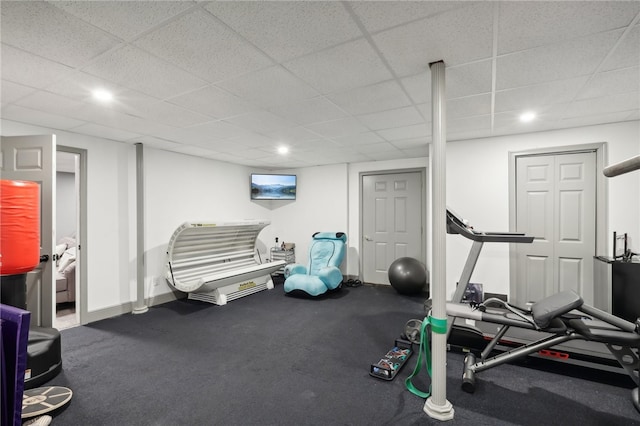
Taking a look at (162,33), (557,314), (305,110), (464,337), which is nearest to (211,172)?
(305,110)

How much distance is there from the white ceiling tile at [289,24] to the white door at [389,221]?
4.28 meters

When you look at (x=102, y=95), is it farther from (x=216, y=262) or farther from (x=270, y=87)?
(x=216, y=262)

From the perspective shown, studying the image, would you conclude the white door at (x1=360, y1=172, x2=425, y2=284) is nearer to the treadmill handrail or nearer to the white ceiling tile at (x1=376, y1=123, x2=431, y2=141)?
the white ceiling tile at (x1=376, y1=123, x2=431, y2=141)

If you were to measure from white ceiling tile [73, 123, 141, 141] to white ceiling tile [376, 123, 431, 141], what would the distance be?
3.31m

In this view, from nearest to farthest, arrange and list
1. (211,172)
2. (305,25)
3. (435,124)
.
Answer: (305,25) → (435,124) → (211,172)

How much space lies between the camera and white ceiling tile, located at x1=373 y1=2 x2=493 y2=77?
1678 mm

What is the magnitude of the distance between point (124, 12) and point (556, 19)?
7.71ft

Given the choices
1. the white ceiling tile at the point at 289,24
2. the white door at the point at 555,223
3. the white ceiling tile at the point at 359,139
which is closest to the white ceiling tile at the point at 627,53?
the white ceiling tile at the point at 289,24

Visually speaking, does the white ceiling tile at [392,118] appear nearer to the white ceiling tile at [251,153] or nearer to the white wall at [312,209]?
the white ceiling tile at [251,153]

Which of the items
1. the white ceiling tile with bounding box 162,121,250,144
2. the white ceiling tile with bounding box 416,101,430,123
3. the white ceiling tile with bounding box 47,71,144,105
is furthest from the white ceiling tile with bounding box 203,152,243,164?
the white ceiling tile with bounding box 416,101,430,123

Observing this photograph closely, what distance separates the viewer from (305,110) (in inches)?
123

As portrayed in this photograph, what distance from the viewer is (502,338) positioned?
2924 millimetres

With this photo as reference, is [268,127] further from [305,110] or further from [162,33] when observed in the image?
[162,33]

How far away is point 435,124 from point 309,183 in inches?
187
